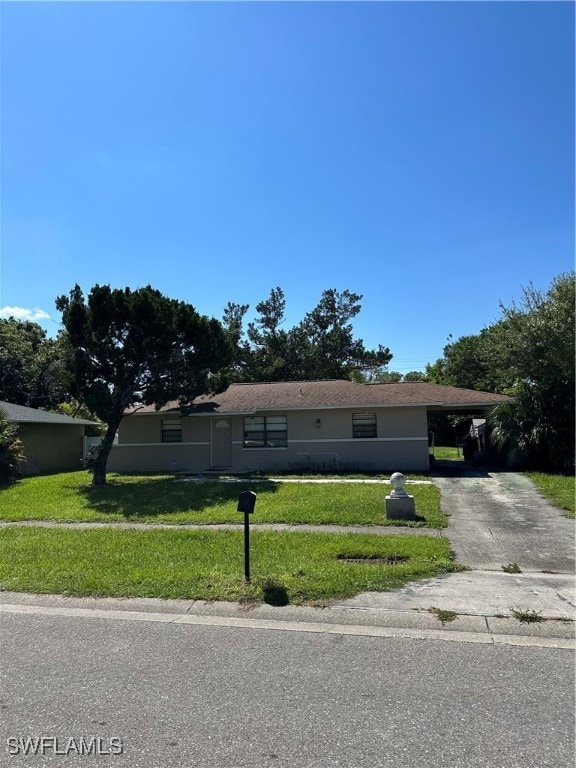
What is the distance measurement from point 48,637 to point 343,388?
1824 cm

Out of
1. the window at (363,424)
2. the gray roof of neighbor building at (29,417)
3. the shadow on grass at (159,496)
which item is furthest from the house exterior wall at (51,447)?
the window at (363,424)

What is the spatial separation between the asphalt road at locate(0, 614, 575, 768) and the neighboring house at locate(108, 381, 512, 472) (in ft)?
50.2

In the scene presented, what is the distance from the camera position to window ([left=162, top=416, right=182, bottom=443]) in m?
22.3

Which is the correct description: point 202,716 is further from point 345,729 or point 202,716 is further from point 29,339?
point 29,339

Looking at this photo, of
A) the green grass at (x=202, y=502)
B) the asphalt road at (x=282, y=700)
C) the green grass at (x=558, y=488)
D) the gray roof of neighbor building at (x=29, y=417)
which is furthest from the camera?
the gray roof of neighbor building at (x=29, y=417)

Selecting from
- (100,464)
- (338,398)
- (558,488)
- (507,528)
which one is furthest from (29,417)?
(558,488)

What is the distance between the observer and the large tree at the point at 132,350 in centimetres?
1652

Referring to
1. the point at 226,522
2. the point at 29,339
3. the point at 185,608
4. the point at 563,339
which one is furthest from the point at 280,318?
the point at 185,608

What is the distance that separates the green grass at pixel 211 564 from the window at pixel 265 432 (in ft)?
38.3

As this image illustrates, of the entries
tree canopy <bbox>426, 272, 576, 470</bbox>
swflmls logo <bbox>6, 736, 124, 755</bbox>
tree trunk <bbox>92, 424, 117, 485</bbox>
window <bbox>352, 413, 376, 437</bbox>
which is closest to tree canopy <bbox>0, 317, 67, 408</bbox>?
tree trunk <bbox>92, 424, 117, 485</bbox>

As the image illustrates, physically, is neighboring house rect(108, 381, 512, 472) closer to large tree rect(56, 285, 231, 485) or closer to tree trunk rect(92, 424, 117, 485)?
large tree rect(56, 285, 231, 485)

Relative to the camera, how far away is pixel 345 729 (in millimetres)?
3283

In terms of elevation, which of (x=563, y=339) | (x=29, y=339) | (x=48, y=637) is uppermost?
(x=29, y=339)

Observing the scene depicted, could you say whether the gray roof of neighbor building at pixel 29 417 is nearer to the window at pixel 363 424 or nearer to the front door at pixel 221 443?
the front door at pixel 221 443
